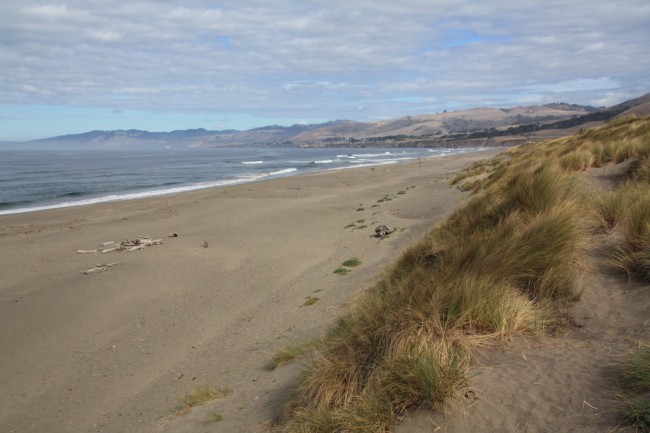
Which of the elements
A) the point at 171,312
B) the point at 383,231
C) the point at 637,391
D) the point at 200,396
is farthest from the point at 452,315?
the point at 383,231

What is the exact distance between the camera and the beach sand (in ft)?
18.4

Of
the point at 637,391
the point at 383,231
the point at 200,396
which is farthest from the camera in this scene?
the point at 383,231

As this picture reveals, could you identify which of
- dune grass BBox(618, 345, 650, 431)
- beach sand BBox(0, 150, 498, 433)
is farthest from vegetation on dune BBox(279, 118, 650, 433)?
beach sand BBox(0, 150, 498, 433)

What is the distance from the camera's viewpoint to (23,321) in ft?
29.8

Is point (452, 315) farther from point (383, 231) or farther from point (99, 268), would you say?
point (99, 268)

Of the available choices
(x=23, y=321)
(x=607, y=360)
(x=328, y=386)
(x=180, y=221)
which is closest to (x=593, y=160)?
(x=607, y=360)

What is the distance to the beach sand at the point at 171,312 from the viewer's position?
560 centimetres

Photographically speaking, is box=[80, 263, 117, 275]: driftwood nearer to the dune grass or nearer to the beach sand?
the beach sand

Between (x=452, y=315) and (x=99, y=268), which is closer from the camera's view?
(x=452, y=315)

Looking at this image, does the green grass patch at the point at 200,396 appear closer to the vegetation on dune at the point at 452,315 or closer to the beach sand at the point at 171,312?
the beach sand at the point at 171,312

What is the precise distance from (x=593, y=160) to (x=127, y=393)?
11082 mm

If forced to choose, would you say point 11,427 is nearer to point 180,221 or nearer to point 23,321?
point 23,321

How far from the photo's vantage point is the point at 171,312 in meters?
9.06

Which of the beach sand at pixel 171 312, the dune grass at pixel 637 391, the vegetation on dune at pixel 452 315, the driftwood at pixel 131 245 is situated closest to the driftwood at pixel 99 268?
the beach sand at pixel 171 312
